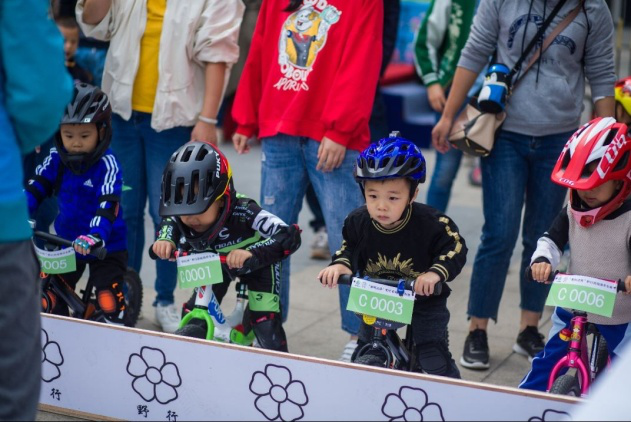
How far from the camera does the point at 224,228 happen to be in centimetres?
492

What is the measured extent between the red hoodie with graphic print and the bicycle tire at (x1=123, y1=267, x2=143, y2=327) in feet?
3.79

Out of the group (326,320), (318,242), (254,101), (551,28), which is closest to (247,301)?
(254,101)

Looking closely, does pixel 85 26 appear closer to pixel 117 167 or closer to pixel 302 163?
pixel 117 167

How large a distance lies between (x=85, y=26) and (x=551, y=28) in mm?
2549

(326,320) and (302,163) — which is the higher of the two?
(302,163)

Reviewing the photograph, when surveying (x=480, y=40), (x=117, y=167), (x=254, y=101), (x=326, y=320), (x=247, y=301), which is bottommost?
(x=326, y=320)

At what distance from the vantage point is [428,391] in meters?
3.84

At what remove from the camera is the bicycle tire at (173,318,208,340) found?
4.64m

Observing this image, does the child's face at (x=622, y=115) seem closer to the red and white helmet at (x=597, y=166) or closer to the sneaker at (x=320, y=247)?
the red and white helmet at (x=597, y=166)

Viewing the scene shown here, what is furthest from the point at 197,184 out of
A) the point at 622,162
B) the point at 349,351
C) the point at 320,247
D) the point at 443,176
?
the point at 320,247

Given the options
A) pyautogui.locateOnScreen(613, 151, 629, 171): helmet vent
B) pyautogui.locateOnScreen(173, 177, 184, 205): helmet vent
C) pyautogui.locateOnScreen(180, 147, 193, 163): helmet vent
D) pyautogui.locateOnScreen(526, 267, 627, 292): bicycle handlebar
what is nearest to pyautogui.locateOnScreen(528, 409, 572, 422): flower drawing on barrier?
pyautogui.locateOnScreen(526, 267, 627, 292): bicycle handlebar

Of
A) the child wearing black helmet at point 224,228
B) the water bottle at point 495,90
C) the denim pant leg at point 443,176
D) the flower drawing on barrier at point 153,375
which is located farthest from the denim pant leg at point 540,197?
the flower drawing on barrier at point 153,375

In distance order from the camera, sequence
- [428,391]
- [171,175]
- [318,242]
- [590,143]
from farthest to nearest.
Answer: [318,242] < [171,175] < [590,143] < [428,391]

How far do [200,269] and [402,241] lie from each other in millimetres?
918
